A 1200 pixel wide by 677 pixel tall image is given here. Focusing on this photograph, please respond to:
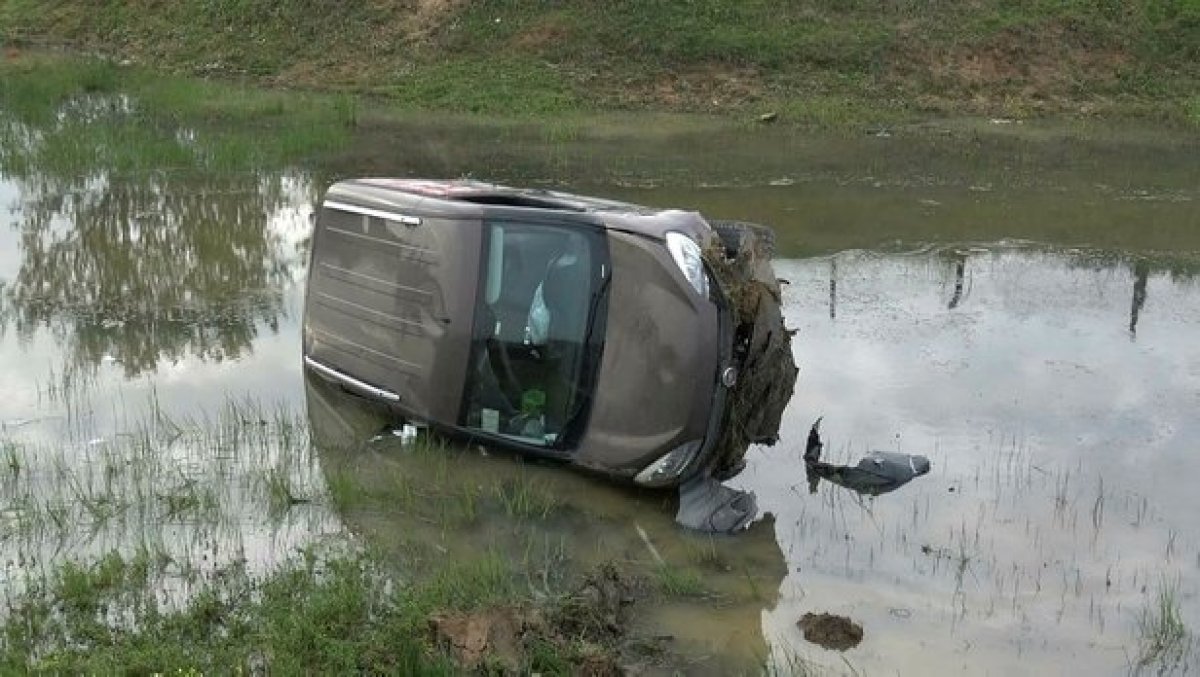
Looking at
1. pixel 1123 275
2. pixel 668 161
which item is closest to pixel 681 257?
pixel 1123 275

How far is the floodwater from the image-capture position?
21.1 feet

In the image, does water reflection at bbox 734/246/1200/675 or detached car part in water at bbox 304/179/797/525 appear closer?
water reflection at bbox 734/246/1200/675

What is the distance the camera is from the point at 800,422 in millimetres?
8625

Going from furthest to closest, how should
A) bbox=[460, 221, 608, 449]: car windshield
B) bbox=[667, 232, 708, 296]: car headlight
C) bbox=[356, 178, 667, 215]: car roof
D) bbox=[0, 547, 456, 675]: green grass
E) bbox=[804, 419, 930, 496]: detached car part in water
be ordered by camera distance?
bbox=[356, 178, 667, 215]: car roof < bbox=[804, 419, 930, 496]: detached car part in water < bbox=[460, 221, 608, 449]: car windshield < bbox=[667, 232, 708, 296]: car headlight < bbox=[0, 547, 456, 675]: green grass

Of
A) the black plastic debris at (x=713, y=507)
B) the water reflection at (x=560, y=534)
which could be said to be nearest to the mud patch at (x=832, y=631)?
the water reflection at (x=560, y=534)

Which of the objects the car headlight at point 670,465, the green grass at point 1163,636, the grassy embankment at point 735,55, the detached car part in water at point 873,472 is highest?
the grassy embankment at point 735,55

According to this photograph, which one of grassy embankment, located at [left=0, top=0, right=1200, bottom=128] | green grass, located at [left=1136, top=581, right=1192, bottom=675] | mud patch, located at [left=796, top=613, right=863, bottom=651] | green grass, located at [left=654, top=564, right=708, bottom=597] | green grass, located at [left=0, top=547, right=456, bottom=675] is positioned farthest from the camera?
grassy embankment, located at [left=0, top=0, right=1200, bottom=128]

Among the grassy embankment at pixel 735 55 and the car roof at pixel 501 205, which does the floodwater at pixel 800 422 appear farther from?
the grassy embankment at pixel 735 55

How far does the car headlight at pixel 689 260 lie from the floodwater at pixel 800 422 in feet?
4.16

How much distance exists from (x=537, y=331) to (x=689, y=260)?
96 cm

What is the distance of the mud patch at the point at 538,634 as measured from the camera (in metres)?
5.34

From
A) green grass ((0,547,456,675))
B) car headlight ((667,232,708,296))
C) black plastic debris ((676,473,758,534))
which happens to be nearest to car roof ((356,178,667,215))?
car headlight ((667,232,708,296))

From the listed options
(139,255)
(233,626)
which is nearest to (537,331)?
(233,626)

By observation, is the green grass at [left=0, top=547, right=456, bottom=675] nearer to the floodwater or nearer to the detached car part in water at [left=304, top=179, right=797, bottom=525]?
the floodwater
